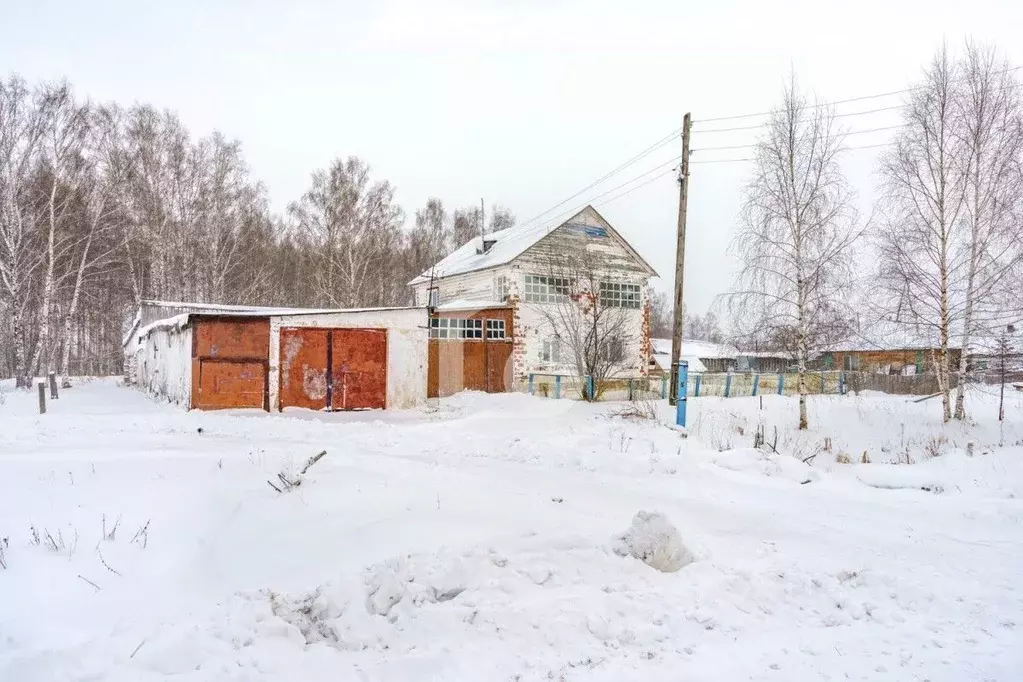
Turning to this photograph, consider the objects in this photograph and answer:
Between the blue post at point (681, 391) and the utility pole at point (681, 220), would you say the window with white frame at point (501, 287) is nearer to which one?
the utility pole at point (681, 220)

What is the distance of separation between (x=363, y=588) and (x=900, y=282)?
1689cm

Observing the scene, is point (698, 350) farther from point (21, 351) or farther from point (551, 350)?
point (21, 351)

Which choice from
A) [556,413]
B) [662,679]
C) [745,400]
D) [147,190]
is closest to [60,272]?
[147,190]

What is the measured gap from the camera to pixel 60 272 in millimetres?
25500

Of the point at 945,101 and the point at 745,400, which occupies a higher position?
the point at 945,101

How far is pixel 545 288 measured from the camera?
24219mm

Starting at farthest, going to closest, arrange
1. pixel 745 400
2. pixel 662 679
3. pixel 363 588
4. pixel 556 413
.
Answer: pixel 745 400, pixel 556 413, pixel 363 588, pixel 662 679

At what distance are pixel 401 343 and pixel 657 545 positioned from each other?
43.5 ft

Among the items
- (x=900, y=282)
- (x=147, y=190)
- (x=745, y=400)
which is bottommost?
(x=745, y=400)

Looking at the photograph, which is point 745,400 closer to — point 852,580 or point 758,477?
point 758,477

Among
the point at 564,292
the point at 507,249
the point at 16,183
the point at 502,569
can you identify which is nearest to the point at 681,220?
the point at 564,292

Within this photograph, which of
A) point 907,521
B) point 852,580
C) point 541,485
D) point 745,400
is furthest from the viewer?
point 745,400

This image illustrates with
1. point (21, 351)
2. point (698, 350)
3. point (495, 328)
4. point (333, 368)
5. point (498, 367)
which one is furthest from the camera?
point (698, 350)

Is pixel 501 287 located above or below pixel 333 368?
above
